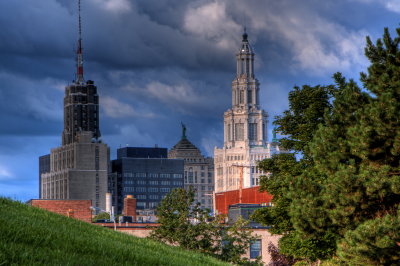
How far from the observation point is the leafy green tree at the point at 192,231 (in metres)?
52.9

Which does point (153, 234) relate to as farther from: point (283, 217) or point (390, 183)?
point (390, 183)

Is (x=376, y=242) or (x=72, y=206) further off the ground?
(x=72, y=206)

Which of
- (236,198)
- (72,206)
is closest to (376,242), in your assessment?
(72,206)

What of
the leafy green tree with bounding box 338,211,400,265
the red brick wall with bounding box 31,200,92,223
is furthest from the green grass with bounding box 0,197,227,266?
the red brick wall with bounding box 31,200,92,223

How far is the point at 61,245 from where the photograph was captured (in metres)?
20.7

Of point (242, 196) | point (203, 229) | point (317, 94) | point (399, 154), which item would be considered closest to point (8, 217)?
point (399, 154)

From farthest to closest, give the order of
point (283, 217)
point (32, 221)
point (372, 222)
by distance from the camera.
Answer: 1. point (283, 217)
2. point (372, 222)
3. point (32, 221)

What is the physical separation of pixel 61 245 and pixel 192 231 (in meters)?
33.3

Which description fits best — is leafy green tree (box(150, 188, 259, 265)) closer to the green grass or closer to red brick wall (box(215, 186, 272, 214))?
the green grass

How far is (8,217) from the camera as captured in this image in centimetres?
2362

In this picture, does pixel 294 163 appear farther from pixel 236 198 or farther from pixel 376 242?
pixel 236 198

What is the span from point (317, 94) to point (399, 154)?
16.1 metres

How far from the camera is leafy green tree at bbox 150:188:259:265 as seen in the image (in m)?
52.9

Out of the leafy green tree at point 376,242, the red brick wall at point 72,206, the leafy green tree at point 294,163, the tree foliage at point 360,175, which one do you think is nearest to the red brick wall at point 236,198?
the red brick wall at point 72,206
